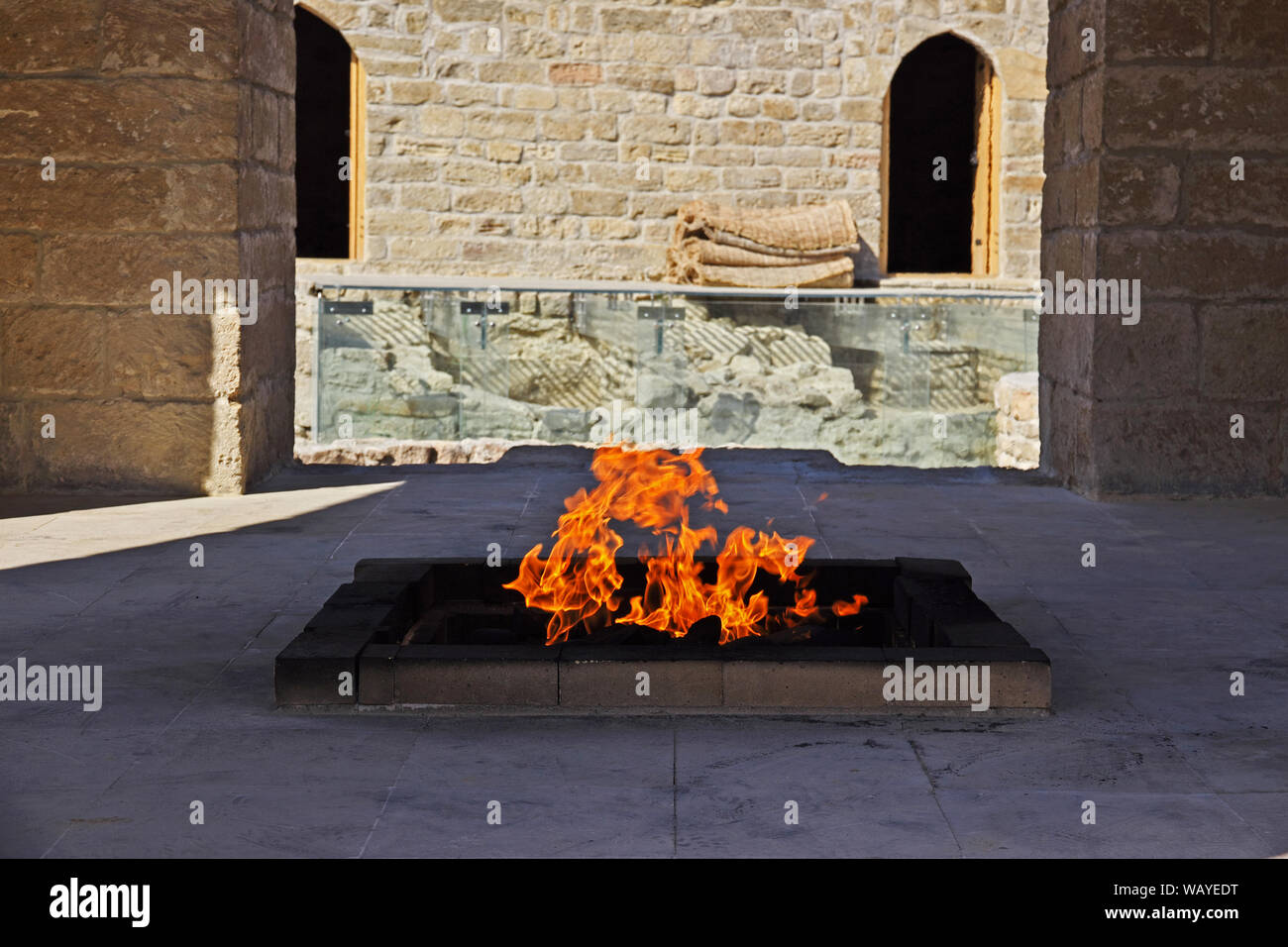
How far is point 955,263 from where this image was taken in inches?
707

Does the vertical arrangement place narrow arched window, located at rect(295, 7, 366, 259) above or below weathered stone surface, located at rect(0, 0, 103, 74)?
above

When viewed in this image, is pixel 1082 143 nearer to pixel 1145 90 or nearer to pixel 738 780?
pixel 1145 90

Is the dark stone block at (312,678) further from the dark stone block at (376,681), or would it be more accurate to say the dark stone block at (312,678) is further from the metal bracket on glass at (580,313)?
the metal bracket on glass at (580,313)

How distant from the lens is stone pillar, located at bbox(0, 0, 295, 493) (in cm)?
571

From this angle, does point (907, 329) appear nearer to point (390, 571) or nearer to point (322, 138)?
point (390, 571)

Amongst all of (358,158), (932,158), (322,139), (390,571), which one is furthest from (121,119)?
(932,158)

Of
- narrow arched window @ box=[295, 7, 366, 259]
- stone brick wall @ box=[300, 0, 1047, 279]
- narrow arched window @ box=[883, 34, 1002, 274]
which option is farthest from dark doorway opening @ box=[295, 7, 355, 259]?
narrow arched window @ box=[883, 34, 1002, 274]

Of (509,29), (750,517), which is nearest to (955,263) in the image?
(509,29)

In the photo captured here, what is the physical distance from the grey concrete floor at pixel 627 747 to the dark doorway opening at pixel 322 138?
1248 centimetres

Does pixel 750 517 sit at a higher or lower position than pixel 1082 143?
lower

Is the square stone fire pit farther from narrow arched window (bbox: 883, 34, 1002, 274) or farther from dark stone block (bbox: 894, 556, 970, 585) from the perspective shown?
narrow arched window (bbox: 883, 34, 1002, 274)

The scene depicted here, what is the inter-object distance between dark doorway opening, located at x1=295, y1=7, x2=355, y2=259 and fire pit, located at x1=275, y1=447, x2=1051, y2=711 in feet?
42.3

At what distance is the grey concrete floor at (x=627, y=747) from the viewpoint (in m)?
2.58
